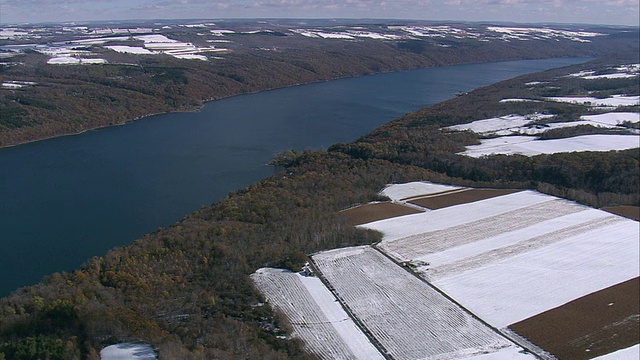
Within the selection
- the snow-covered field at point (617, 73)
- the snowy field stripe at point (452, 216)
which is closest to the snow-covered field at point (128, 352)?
the snowy field stripe at point (452, 216)

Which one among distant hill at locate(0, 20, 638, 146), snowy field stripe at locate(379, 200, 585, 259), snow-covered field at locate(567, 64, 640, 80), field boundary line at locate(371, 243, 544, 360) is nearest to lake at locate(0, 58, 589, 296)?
distant hill at locate(0, 20, 638, 146)

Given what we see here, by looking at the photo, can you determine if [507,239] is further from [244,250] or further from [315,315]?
[244,250]

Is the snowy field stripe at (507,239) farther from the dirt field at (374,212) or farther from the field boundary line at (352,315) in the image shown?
→ the dirt field at (374,212)

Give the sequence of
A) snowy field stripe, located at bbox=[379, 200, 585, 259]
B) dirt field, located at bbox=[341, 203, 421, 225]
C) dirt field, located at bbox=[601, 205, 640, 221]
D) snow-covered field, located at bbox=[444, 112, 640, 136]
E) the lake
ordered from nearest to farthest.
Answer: snowy field stripe, located at bbox=[379, 200, 585, 259]
dirt field, located at bbox=[601, 205, 640, 221]
dirt field, located at bbox=[341, 203, 421, 225]
the lake
snow-covered field, located at bbox=[444, 112, 640, 136]

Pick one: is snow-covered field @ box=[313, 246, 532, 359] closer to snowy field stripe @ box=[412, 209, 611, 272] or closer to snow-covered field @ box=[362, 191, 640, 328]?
snow-covered field @ box=[362, 191, 640, 328]

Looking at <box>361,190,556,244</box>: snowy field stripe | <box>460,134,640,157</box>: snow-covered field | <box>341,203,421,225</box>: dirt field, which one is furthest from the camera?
<box>460,134,640,157</box>: snow-covered field

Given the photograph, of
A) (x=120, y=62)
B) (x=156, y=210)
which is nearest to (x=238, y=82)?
(x=120, y=62)

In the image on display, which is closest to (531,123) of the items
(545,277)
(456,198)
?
(456,198)

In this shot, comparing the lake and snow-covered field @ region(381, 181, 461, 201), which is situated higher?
snow-covered field @ region(381, 181, 461, 201)
